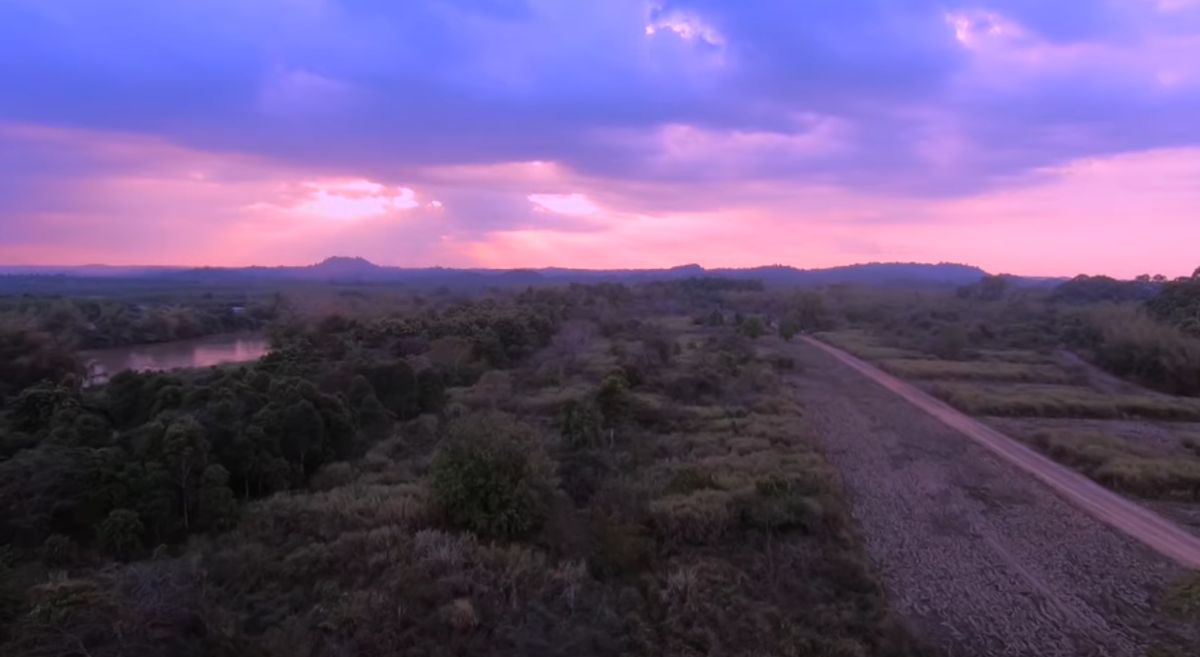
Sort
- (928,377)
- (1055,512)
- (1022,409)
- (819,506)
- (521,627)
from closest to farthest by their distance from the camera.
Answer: (521,627) → (819,506) → (1055,512) → (1022,409) → (928,377)

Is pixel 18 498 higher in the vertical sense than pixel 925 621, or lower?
Result: higher

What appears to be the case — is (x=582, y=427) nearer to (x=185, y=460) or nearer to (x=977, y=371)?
(x=185, y=460)

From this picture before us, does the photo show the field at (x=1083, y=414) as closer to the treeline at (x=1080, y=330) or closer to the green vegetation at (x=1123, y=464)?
the green vegetation at (x=1123, y=464)

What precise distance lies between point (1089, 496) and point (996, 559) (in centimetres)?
609

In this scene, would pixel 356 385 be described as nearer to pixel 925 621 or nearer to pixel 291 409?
pixel 291 409

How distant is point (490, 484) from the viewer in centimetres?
1319

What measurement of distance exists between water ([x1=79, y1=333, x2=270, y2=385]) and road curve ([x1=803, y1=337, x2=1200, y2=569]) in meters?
30.0

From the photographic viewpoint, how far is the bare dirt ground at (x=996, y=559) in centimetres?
1161

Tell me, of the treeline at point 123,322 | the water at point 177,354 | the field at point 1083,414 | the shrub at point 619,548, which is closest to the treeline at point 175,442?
the shrub at point 619,548

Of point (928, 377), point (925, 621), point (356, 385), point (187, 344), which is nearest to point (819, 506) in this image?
point (925, 621)

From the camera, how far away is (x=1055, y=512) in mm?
17375

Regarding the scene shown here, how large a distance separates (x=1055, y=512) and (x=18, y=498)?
63.7 ft

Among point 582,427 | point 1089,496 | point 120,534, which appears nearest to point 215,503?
point 120,534

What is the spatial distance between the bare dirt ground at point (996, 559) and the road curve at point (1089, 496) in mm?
329
